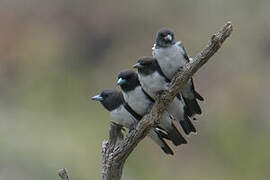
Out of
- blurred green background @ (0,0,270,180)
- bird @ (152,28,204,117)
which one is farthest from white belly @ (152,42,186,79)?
blurred green background @ (0,0,270,180)

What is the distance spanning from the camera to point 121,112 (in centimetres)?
548

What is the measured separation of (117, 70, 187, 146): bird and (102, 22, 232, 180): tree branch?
21 centimetres

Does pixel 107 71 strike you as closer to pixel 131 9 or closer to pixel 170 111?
pixel 131 9

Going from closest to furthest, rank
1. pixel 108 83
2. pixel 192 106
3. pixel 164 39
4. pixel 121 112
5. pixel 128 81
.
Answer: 1. pixel 164 39
2. pixel 192 106
3. pixel 128 81
4. pixel 121 112
5. pixel 108 83

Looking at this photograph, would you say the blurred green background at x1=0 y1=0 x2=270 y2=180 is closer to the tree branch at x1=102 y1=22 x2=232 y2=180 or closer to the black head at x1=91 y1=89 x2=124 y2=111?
the black head at x1=91 y1=89 x2=124 y2=111

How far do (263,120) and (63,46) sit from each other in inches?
175

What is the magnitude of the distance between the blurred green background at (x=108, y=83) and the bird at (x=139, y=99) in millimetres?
5170

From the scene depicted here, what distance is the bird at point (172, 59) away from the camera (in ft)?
16.5

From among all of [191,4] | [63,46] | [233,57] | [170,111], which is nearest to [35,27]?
[63,46]

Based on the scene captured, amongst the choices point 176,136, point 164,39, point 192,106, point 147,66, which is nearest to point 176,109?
point 192,106

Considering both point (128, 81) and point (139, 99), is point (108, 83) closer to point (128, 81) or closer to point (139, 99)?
point (128, 81)

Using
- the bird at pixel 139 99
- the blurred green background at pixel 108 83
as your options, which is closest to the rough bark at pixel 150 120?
the bird at pixel 139 99

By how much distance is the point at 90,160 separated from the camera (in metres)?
11.3

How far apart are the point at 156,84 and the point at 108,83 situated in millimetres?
8791
